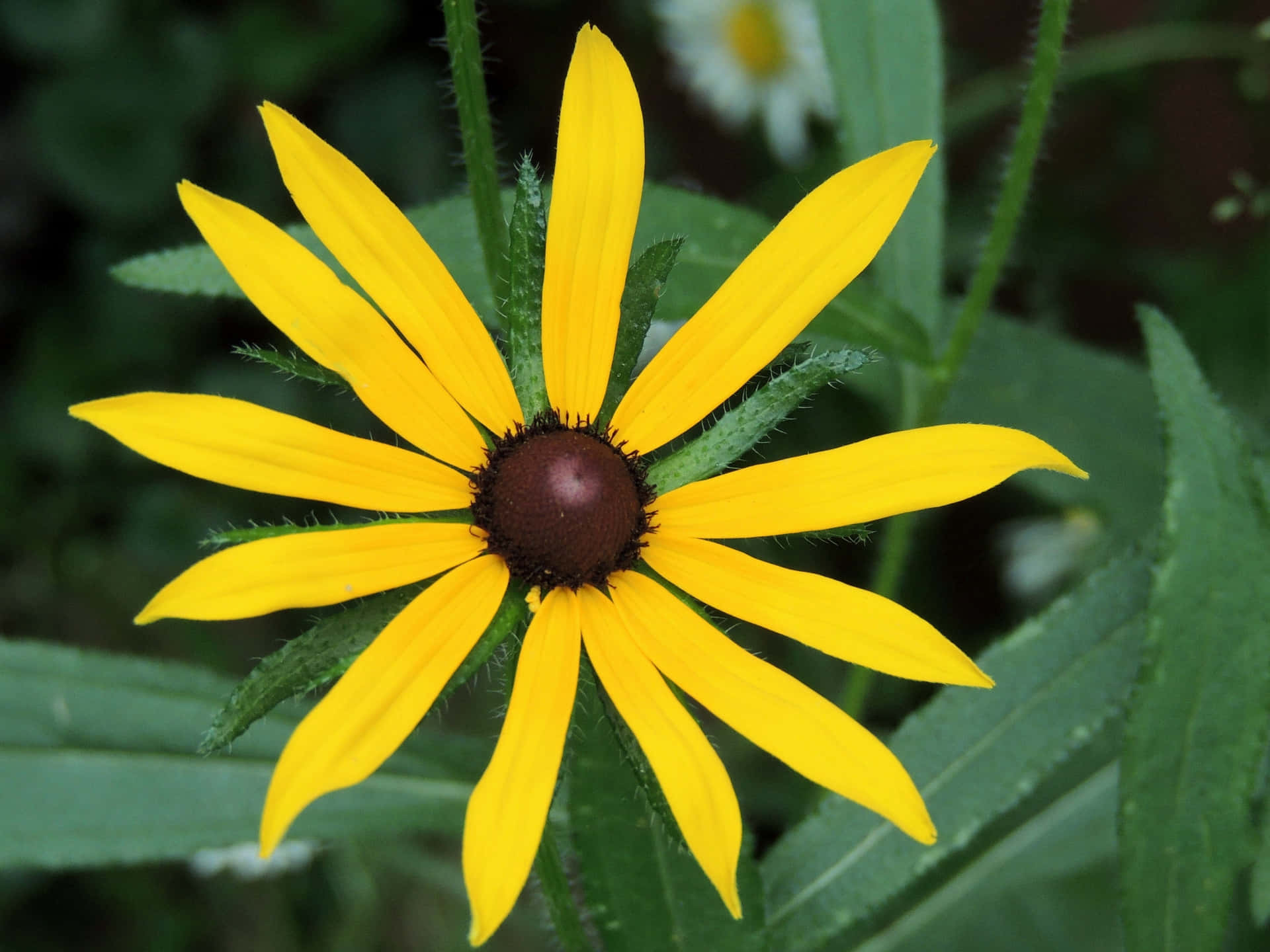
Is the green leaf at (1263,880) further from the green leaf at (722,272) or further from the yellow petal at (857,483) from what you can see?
the green leaf at (722,272)

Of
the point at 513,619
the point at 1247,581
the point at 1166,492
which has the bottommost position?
the point at 1247,581

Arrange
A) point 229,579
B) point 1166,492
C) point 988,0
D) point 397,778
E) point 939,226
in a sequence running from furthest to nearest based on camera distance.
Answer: point 988,0 → point 939,226 → point 397,778 → point 1166,492 → point 229,579

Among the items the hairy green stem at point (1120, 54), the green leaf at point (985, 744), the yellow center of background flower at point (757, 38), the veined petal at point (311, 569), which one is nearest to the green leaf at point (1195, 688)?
the green leaf at point (985, 744)

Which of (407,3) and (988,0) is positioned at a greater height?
(407,3)

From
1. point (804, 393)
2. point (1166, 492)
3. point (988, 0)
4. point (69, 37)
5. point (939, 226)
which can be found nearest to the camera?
point (804, 393)

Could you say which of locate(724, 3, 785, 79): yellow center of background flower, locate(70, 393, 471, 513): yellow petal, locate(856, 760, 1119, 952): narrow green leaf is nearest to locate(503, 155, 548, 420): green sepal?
locate(70, 393, 471, 513): yellow petal

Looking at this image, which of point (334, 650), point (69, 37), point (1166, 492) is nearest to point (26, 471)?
point (69, 37)

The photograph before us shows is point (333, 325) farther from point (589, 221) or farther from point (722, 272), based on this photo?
point (722, 272)

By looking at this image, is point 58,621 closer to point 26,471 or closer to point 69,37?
Answer: point 26,471
